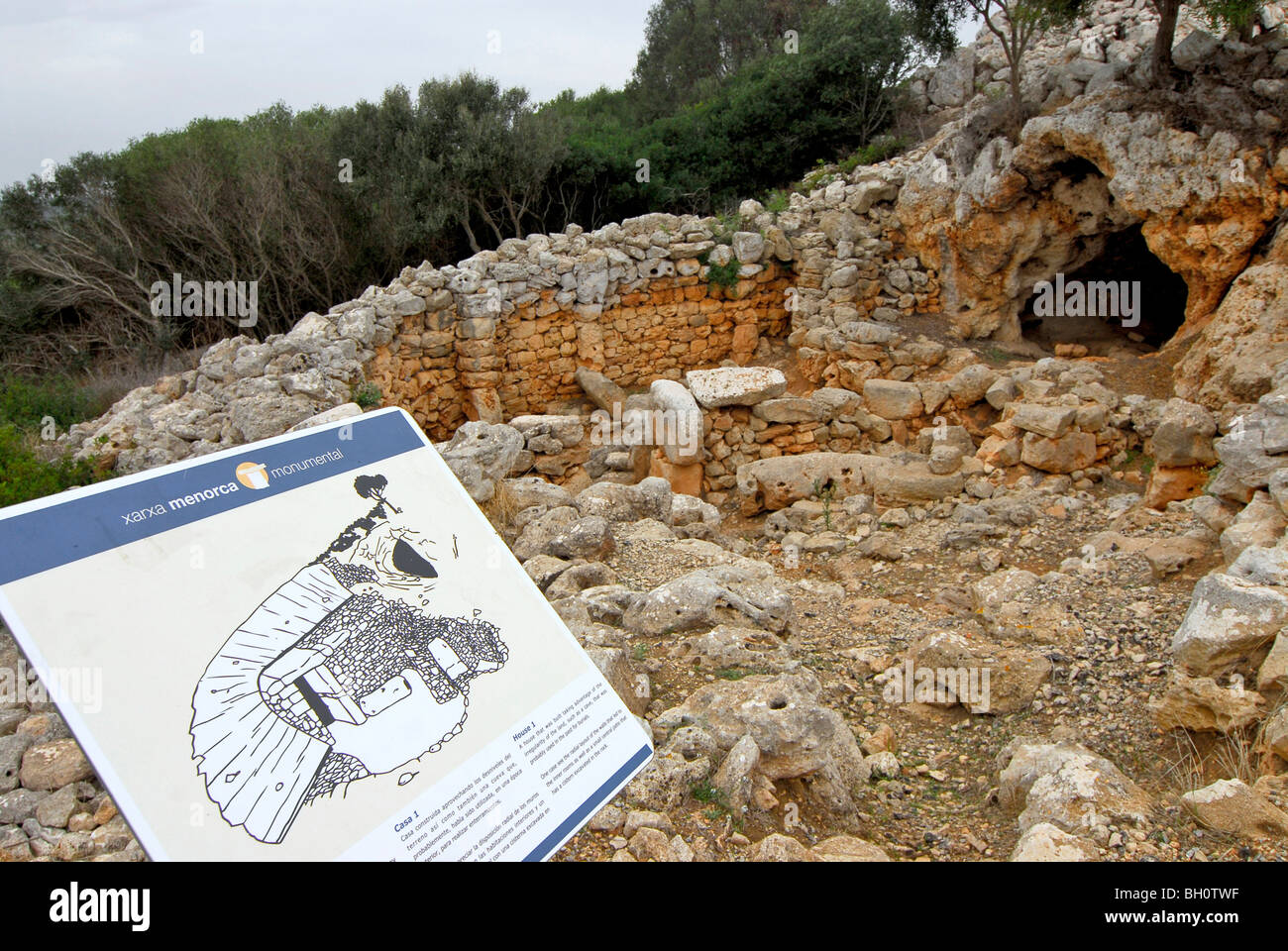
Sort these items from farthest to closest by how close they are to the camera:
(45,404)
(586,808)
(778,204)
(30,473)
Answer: (778,204) < (45,404) < (30,473) < (586,808)

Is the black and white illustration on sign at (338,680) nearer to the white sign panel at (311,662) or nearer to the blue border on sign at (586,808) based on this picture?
the white sign panel at (311,662)

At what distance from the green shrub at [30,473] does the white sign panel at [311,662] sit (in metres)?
5.24

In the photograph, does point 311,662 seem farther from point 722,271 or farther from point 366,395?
point 722,271

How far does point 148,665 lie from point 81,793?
5.82ft

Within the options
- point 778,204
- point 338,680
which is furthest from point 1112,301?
point 338,680

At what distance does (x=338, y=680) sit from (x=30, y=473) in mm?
6005

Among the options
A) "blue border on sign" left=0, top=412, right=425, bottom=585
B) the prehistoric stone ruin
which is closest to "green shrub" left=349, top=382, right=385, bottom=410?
the prehistoric stone ruin

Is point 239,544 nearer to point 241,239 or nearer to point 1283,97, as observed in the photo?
point 1283,97

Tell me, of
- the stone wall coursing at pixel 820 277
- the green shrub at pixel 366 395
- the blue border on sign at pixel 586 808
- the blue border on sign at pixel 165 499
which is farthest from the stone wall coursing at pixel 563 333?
the blue border on sign at pixel 586 808

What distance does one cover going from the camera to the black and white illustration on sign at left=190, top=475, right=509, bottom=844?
1779 millimetres

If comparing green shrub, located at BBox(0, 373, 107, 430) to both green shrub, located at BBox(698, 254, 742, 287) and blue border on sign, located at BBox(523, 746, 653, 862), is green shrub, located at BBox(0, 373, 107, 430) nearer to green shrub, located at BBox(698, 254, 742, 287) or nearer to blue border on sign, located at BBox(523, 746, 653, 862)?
green shrub, located at BBox(698, 254, 742, 287)

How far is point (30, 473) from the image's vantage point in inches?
251

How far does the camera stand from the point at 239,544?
6.77 ft

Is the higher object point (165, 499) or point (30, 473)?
point (165, 499)
